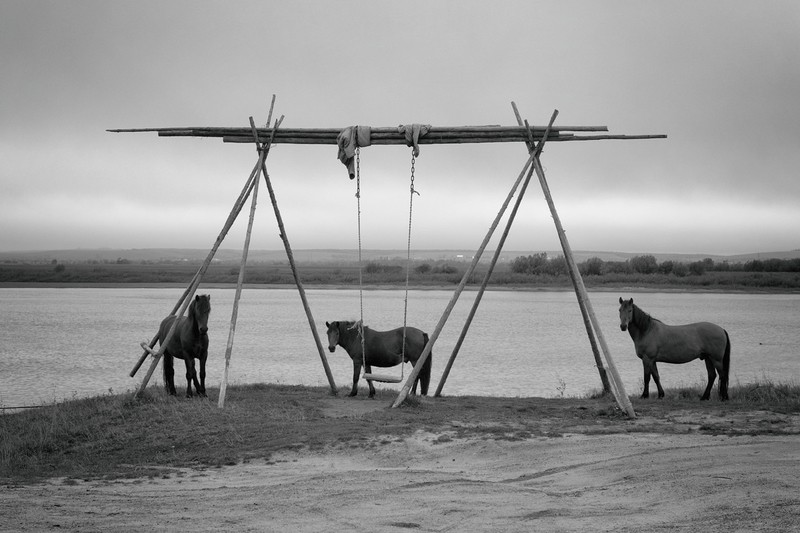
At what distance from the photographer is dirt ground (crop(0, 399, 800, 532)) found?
6688 mm

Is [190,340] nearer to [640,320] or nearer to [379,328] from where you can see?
[640,320]

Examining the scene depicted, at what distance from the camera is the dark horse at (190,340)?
13641 mm

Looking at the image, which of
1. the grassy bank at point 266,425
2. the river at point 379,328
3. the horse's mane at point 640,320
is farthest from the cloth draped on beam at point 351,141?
the river at point 379,328

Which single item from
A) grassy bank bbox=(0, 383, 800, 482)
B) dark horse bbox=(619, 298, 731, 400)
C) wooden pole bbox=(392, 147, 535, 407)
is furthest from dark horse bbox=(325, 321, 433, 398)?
dark horse bbox=(619, 298, 731, 400)

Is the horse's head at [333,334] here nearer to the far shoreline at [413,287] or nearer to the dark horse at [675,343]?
the dark horse at [675,343]

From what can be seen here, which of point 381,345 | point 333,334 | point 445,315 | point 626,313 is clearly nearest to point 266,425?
point 445,315

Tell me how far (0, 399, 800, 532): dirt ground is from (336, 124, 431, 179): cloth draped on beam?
16.5 ft

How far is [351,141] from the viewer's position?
42.6ft

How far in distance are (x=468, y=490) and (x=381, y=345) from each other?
23.6ft

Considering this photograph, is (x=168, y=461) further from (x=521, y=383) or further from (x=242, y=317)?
(x=242, y=317)

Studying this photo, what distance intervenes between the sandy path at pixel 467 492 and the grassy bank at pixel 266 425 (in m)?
0.56

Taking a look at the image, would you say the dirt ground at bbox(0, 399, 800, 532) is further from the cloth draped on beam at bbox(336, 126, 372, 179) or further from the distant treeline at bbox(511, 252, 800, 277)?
the distant treeline at bbox(511, 252, 800, 277)

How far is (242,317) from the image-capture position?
40.4m

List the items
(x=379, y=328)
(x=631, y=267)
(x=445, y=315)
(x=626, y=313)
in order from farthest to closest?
(x=631, y=267) → (x=379, y=328) → (x=626, y=313) → (x=445, y=315)
